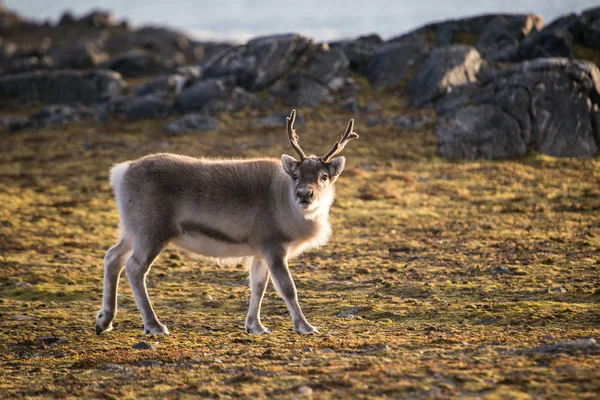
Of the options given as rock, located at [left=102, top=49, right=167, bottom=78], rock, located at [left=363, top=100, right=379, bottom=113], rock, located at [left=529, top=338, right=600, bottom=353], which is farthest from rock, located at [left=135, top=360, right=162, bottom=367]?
rock, located at [left=102, top=49, right=167, bottom=78]

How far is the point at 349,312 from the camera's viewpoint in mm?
14234

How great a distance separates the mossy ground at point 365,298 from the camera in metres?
8.76

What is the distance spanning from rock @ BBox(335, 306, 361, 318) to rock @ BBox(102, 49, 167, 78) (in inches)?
2992

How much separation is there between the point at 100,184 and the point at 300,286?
20554 mm

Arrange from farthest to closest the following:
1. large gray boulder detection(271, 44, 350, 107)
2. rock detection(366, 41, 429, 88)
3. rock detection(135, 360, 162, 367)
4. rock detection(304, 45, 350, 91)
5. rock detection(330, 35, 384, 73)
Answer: rock detection(330, 35, 384, 73) → rock detection(304, 45, 350, 91) → rock detection(366, 41, 429, 88) → large gray boulder detection(271, 44, 350, 107) → rock detection(135, 360, 162, 367)

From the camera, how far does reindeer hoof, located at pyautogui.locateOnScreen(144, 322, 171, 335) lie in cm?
1258

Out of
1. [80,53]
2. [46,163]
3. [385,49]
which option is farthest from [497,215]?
[80,53]

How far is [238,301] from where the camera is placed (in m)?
15.6

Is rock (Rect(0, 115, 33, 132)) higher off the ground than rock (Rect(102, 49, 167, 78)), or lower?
lower

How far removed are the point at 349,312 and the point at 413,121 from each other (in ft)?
112

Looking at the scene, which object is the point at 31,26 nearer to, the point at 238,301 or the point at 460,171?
the point at 460,171

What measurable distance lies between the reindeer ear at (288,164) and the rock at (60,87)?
2176 inches

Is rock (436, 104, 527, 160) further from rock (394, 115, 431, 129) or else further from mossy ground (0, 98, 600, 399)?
rock (394, 115, 431, 129)

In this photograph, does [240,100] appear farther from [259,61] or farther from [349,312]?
[349,312]
